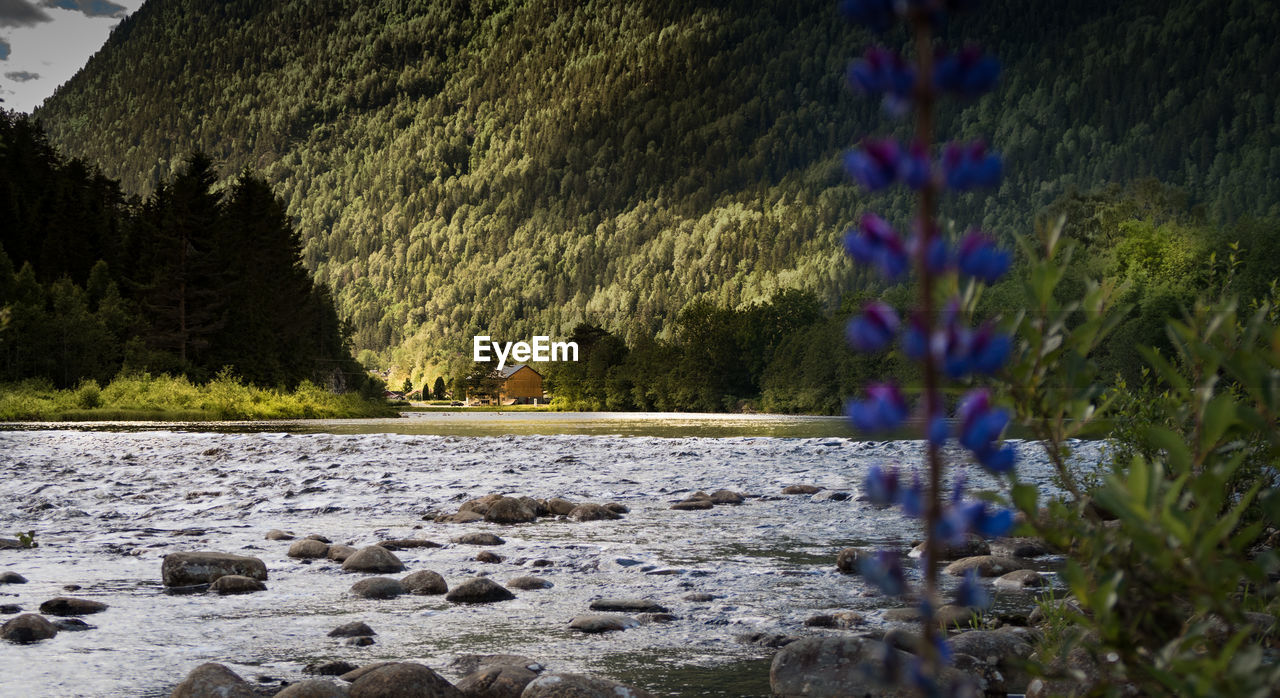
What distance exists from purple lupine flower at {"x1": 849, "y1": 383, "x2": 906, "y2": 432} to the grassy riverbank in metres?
44.0

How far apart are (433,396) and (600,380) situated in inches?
2514

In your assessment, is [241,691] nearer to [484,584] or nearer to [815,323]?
[484,584]

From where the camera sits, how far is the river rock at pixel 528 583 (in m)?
9.54

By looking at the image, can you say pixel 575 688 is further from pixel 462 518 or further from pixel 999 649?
pixel 462 518

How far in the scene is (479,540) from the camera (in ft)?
41.0

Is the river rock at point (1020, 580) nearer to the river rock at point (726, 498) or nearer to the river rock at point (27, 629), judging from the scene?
the river rock at point (27, 629)

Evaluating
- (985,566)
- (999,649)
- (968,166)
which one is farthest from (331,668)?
(985,566)

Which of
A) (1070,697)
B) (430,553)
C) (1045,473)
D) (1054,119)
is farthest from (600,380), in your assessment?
(1070,697)

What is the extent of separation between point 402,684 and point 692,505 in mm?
11079

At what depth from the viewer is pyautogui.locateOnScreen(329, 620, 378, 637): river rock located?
24.4ft

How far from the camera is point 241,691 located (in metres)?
5.59

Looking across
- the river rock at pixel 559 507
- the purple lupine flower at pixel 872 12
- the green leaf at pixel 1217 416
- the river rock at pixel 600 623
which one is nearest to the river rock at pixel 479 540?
the river rock at pixel 559 507

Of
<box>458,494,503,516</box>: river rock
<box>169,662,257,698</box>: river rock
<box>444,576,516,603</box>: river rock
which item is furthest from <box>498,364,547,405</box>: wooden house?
<box>169,662,257,698</box>: river rock

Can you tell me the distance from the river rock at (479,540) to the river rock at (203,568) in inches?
117
